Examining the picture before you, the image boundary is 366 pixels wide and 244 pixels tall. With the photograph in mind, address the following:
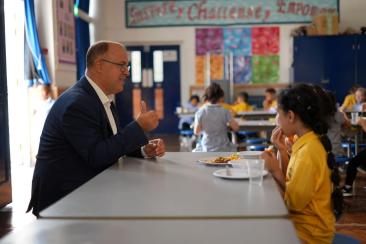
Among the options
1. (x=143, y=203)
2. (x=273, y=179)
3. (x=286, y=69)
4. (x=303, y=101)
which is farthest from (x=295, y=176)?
(x=286, y=69)

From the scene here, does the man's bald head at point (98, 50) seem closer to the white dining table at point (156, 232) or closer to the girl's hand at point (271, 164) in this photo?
the girl's hand at point (271, 164)

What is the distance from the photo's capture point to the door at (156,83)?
36.0 feet

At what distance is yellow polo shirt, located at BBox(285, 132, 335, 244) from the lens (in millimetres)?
1730

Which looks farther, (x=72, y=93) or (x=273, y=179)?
(x=72, y=93)

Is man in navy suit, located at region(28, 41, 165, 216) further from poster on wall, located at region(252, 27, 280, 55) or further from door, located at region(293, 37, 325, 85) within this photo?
poster on wall, located at region(252, 27, 280, 55)

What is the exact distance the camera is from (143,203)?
4.82 ft

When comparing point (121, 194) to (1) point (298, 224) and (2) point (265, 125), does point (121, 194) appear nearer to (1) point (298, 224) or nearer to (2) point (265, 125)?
(1) point (298, 224)

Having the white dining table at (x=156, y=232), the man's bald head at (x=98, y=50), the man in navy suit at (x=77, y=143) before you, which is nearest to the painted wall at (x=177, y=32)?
the man's bald head at (x=98, y=50)

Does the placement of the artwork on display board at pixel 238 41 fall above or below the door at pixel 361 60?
above

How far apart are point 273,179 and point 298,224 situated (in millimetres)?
190

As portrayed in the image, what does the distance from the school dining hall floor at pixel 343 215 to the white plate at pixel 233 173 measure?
149 cm

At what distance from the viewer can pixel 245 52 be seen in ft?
34.9

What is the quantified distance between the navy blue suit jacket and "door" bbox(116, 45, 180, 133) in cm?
878

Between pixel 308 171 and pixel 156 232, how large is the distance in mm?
755
